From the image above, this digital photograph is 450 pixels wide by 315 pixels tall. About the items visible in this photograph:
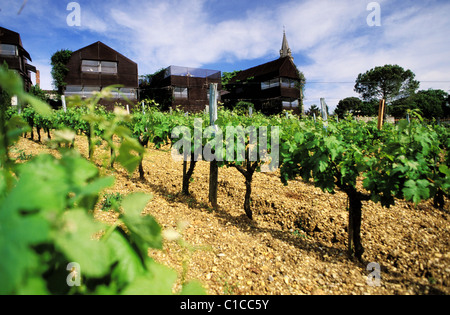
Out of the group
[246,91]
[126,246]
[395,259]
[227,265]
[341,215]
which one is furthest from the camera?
[246,91]

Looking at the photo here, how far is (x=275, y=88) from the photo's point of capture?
3772 cm

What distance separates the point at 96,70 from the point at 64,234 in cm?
3853

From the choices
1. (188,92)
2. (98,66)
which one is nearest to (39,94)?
(98,66)

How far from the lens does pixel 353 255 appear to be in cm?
380

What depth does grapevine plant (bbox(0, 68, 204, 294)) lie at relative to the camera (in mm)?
357

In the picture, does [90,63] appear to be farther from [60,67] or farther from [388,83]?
[388,83]

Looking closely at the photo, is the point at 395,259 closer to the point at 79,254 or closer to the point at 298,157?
the point at 298,157

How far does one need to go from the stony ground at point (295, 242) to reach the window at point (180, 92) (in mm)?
31281

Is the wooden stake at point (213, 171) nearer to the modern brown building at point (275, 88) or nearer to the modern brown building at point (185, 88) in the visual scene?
the modern brown building at point (185, 88)

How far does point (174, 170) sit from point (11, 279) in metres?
8.24

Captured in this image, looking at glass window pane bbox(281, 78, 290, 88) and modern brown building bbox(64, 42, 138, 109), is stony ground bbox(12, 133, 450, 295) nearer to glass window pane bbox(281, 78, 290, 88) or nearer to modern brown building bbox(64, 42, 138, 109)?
modern brown building bbox(64, 42, 138, 109)

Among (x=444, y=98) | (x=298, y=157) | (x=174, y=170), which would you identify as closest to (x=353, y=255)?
(x=298, y=157)

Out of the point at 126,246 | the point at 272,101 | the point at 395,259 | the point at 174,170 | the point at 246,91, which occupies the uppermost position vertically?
the point at 246,91

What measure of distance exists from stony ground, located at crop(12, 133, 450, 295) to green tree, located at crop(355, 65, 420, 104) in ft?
212
